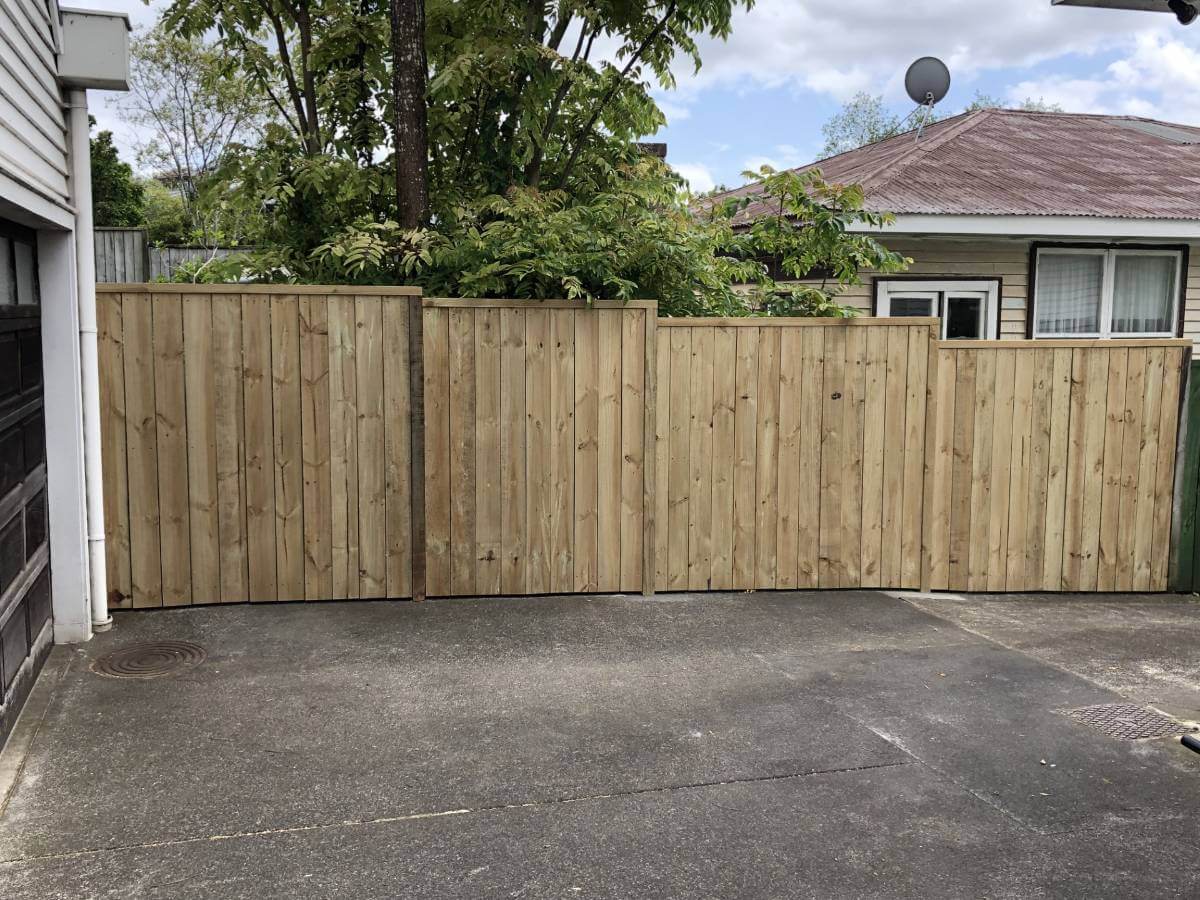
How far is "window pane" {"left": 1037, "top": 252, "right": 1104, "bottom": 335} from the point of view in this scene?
10008 millimetres

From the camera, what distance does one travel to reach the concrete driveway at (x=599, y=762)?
10.6 ft

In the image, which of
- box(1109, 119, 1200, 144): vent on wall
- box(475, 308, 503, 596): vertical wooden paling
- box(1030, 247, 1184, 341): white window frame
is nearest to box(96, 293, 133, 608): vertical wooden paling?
box(475, 308, 503, 596): vertical wooden paling

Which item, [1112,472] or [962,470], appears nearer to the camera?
[962,470]

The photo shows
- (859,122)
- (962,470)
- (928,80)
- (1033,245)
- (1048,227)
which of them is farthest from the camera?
(859,122)

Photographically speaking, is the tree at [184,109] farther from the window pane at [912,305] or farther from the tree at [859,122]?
the tree at [859,122]

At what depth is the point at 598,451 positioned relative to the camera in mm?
6406

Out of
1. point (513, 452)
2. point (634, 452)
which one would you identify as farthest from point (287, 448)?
point (634, 452)

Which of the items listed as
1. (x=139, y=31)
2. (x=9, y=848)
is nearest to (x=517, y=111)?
(x=9, y=848)

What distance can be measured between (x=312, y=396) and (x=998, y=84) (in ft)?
180

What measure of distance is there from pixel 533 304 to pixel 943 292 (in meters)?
5.12

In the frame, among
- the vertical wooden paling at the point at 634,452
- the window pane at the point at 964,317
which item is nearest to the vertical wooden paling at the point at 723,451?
the vertical wooden paling at the point at 634,452

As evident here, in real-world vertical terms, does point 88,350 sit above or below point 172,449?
above

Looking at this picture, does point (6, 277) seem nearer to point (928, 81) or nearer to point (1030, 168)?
point (1030, 168)

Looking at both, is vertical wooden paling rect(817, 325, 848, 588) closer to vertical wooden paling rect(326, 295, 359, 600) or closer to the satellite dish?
vertical wooden paling rect(326, 295, 359, 600)
